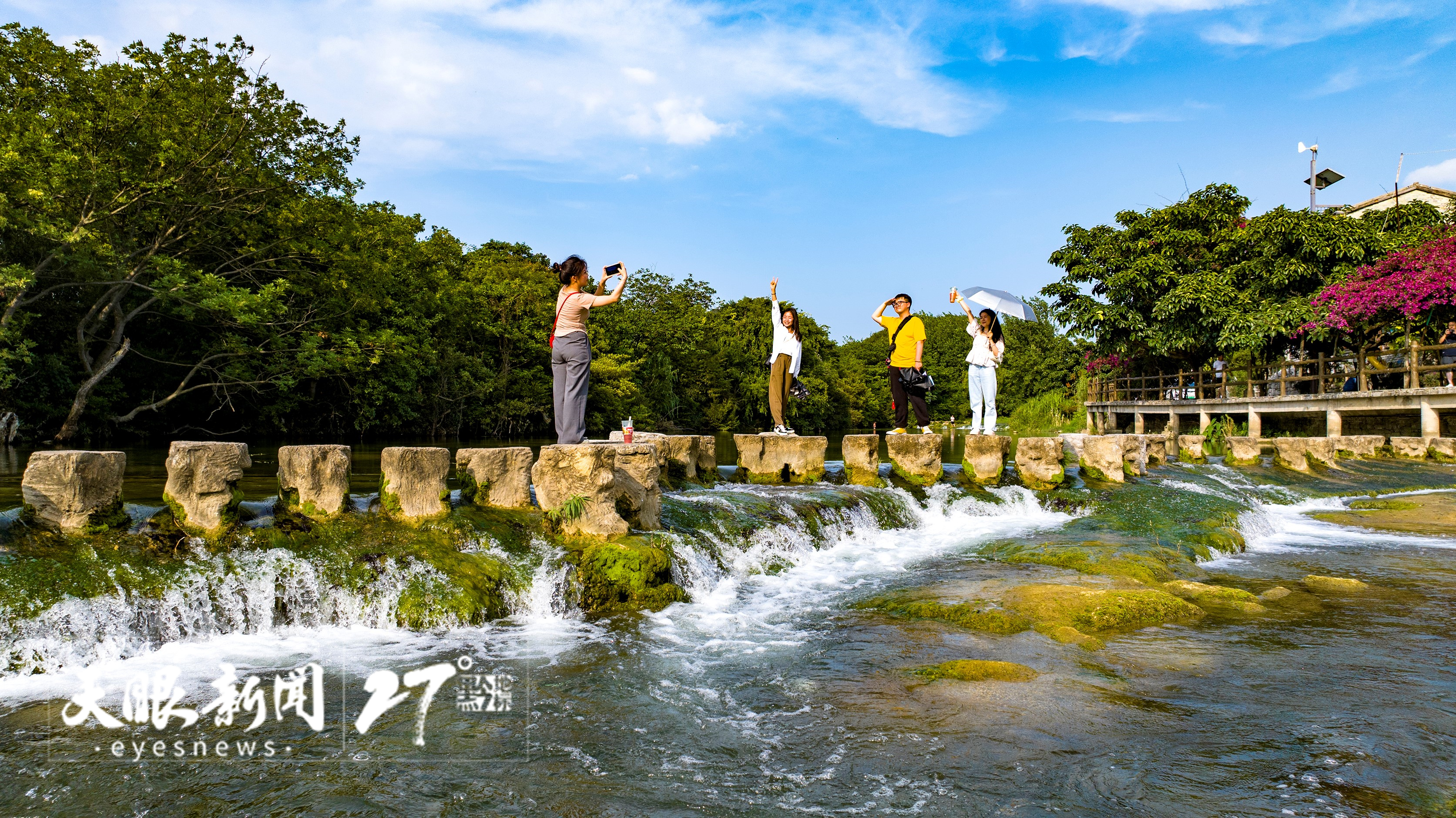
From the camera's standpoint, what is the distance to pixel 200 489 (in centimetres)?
674

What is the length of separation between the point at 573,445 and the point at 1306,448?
1925 centimetres

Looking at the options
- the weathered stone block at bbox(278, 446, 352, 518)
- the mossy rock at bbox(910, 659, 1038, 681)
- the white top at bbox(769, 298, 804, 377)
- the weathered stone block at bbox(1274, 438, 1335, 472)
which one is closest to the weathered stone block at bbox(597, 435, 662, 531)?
the weathered stone block at bbox(278, 446, 352, 518)

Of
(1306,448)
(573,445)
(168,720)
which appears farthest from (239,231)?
(1306,448)

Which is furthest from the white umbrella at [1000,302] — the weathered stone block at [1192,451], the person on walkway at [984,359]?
the weathered stone block at [1192,451]

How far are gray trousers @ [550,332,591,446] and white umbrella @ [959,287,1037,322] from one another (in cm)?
698

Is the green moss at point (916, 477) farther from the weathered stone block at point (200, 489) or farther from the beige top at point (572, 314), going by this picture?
the weathered stone block at point (200, 489)

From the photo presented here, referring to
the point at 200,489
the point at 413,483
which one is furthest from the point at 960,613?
the point at 200,489

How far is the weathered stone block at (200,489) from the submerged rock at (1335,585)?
1052cm

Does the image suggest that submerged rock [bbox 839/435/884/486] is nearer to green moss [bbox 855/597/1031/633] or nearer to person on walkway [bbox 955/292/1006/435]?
person on walkway [bbox 955/292/1006/435]

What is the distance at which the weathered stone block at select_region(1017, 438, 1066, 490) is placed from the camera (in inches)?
570

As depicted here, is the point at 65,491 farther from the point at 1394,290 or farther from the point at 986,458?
the point at 1394,290

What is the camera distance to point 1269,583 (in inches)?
332

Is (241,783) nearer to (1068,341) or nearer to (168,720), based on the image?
(168,720)

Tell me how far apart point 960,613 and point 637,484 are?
3.70 m
